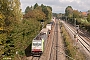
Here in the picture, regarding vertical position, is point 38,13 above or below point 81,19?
above

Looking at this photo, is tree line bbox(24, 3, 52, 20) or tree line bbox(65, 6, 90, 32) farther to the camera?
tree line bbox(65, 6, 90, 32)

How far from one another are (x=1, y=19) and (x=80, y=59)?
15569mm

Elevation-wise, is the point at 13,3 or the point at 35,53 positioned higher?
the point at 13,3

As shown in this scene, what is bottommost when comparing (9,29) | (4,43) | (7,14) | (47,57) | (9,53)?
(47,57)

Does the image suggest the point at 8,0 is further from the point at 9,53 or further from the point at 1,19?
the point at 9,53

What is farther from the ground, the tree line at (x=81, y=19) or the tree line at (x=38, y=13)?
the tree line at (x=38, y=13)

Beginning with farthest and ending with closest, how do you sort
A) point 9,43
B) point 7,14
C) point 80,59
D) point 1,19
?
point 80,59 < point 9,43 < point 7,14 < point 1,19

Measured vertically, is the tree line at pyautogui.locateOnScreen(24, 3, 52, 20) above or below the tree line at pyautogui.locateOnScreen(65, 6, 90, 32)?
above

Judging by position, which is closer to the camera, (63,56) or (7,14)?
(7,14)

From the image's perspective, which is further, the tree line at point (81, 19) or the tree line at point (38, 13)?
the tree line at point (81, 19)

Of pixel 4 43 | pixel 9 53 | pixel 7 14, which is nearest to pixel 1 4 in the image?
pixel 7 14

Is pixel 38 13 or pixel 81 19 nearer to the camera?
pixel 38 13

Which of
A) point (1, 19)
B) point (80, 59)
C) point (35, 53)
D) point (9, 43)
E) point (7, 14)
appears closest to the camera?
point (1, 19)

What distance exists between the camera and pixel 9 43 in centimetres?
2498
